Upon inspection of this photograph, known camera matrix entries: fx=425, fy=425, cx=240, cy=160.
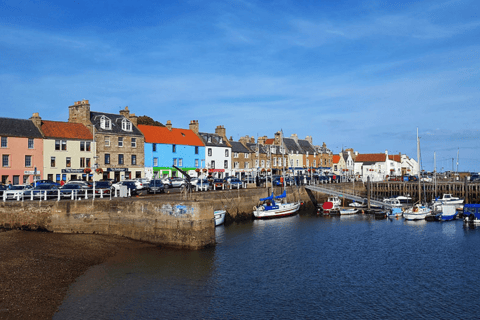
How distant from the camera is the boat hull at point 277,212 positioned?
47.2 metres

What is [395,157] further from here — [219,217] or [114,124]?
[219,217]

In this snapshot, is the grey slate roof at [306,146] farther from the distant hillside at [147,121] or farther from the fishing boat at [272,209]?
the fishing boat at [272,209]

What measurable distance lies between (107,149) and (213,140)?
905 inches

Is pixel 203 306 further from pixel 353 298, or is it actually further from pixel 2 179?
pixel 2 179

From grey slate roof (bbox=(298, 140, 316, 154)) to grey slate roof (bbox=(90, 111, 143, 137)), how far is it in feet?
154

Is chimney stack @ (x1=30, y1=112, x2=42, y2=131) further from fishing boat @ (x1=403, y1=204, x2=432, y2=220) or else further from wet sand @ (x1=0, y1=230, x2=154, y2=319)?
fishing boat @ (x1=403, y1=204, x2=432, y2=220)

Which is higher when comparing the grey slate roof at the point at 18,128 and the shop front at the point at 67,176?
the grey slate roof at the point at 18,128

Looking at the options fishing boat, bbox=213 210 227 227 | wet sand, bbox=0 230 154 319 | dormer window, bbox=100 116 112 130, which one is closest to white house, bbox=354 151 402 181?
dormer window, bbox=100 116 112 130

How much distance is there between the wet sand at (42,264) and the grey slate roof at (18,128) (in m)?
24.9

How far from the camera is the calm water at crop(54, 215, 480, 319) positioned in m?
17.6

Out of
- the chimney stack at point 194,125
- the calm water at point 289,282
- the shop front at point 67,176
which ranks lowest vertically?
the calm water at point 289,282

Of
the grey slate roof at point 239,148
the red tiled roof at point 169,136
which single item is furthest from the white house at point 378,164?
the red tiled roof at point 169,136

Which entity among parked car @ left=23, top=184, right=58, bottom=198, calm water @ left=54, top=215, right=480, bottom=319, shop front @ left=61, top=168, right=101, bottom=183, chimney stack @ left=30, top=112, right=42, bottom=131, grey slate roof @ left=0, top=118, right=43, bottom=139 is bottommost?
calm water @ left=54, top=215, right=480, bottom=319

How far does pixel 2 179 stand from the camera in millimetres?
49688
